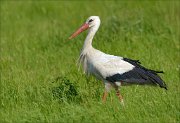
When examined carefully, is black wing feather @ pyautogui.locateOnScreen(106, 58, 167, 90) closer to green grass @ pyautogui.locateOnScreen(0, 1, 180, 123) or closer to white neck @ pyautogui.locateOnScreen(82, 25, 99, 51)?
green grass @ pyautogui.locateOnScreen(0, 1, 180, 123)

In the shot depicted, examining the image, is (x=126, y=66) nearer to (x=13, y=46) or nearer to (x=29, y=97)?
(x=29, y=97)

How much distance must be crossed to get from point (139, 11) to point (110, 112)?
4.88 m

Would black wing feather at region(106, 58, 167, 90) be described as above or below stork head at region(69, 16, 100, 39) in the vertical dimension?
below

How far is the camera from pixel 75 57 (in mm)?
9867

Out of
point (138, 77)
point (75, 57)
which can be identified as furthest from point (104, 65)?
point (75, 57)

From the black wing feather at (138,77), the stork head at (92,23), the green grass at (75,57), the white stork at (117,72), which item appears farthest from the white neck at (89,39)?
the black wing feather at (138,77)

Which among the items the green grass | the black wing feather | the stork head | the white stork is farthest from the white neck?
the black wing feather

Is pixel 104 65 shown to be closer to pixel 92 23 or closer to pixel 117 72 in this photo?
pixel 117 72

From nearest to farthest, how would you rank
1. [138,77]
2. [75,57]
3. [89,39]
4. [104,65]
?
1. [138,77]
2. [104,65]
3. [89,39]
4. [75,57]

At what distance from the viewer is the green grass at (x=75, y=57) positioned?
697 cm

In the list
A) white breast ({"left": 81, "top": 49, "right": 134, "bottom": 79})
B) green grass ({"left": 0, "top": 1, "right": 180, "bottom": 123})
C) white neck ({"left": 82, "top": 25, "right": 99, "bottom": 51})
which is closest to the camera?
green grass ({"left": 0, "top": 1, "right": 180, "bottom": 123})

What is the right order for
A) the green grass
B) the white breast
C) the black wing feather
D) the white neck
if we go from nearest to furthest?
the green grass < the black wing feather < the white breast < the white neck

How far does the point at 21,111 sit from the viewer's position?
7129 millimetres

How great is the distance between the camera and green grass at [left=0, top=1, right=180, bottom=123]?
6.97 m
